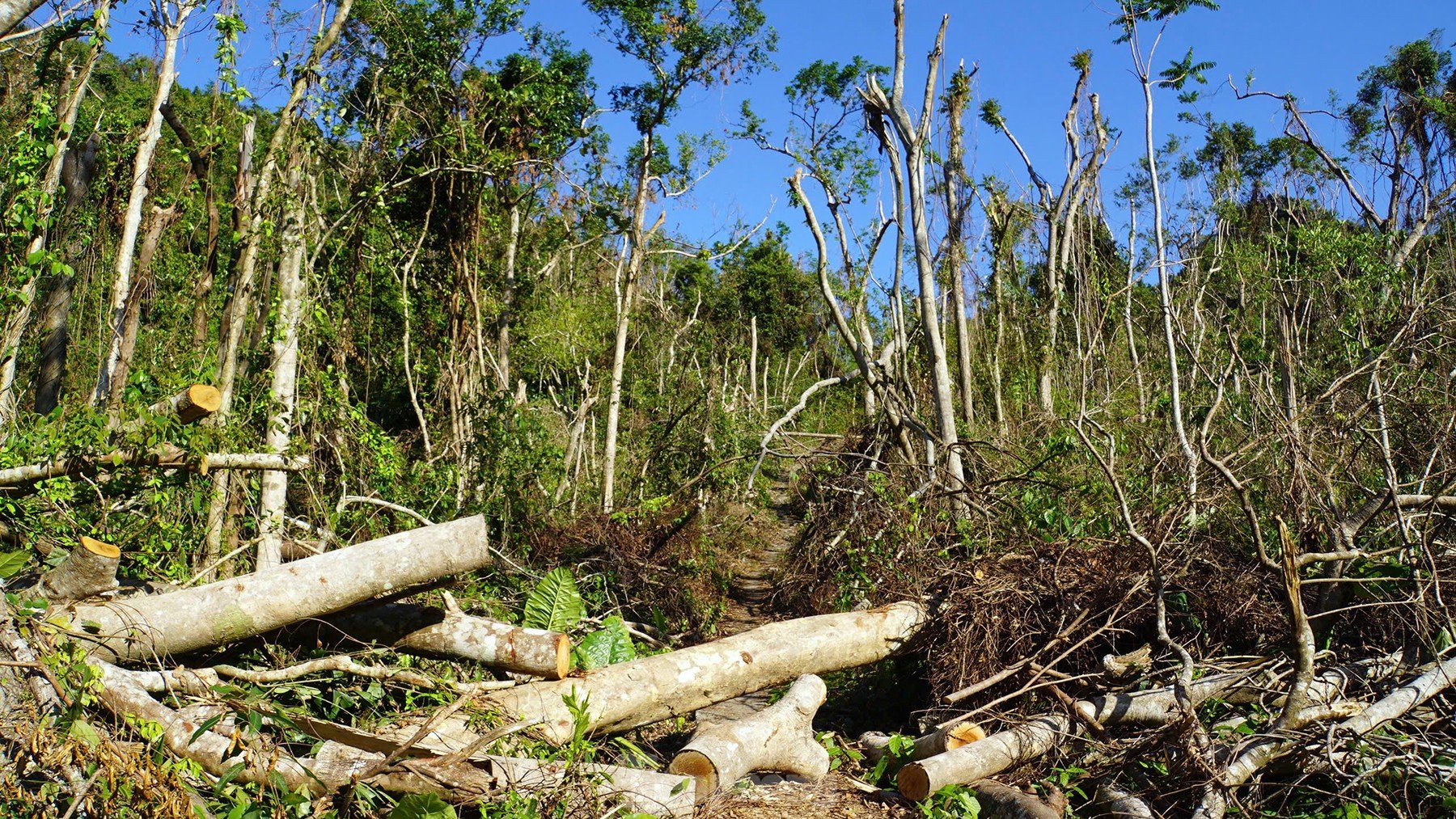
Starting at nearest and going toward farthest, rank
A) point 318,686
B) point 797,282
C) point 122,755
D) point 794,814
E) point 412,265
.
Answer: point 122,755
point 794,814
point 318,686
point 412,265
point 797,282

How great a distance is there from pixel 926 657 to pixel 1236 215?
54.1ft

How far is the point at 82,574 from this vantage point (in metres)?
4.62

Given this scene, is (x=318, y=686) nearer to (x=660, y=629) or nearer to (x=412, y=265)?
(x=660, y=629)

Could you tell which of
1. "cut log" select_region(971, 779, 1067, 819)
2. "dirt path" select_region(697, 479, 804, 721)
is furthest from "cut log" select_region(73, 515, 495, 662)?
"cut log" select_region(971, 779, 1067, 819)

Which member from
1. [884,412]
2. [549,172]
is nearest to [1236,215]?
[884,412]

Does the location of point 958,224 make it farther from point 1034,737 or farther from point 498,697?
point 498,697

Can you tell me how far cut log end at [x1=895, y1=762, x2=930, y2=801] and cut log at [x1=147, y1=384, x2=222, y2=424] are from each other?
3.96 meters

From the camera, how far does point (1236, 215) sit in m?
19.1

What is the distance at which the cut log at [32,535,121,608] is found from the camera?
4.59m

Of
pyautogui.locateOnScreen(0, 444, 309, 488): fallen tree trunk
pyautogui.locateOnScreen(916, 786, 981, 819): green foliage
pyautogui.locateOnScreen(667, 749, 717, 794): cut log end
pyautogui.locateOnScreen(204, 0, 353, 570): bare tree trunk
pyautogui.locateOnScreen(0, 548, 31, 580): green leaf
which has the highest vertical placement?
pyautogui.locateOnScreen(204, 0, 353, 570): bare tree trunk

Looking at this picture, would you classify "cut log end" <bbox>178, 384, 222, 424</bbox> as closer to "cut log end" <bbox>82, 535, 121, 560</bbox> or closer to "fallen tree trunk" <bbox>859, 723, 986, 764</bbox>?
"cut log end" <bbox>82, 535, 121, 560</bbox>

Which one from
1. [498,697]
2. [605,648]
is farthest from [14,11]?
[605,648]

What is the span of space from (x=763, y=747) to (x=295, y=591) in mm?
2431

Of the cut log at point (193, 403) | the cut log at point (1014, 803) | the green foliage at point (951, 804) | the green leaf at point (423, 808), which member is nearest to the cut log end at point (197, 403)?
the cut log at point (193, 403)
